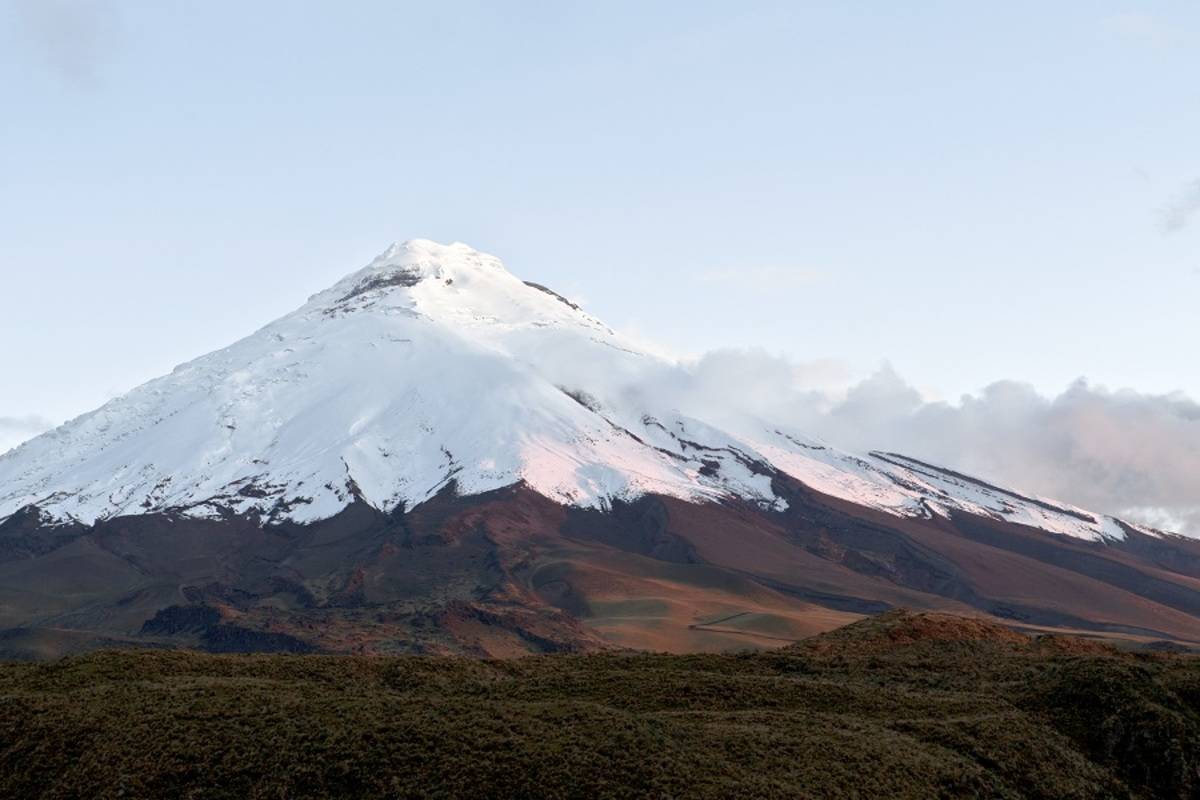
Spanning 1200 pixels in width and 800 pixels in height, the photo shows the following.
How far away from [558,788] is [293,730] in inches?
378

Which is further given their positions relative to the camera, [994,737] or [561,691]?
[561,691]

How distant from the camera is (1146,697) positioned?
2114 inches

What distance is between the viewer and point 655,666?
62.6 meters

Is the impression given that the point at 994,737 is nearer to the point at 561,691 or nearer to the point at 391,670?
the point at 561,691

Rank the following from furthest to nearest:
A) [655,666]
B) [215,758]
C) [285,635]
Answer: [285,635] → [655,666] → [215,758]

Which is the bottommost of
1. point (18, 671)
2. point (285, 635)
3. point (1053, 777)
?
point (285, 635)

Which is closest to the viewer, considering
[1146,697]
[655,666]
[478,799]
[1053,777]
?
[478,799]

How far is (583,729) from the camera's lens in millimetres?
43406

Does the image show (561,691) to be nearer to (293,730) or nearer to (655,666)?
(655,666)

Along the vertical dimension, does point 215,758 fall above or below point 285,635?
above

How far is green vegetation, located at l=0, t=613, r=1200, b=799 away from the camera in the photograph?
40.4 m

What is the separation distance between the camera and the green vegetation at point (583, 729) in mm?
40406

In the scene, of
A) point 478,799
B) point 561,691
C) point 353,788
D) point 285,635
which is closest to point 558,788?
point 478,799

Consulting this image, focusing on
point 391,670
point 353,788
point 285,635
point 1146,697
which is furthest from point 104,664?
point 285,635
